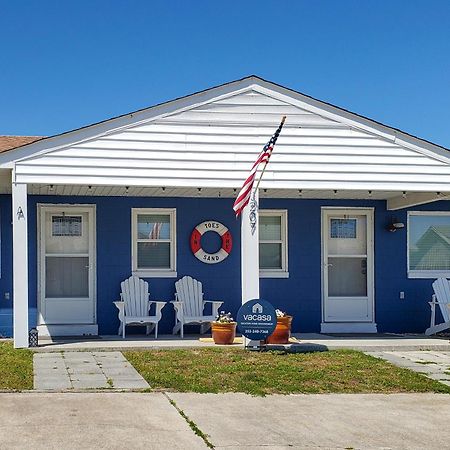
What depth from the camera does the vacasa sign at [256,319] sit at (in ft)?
35.3

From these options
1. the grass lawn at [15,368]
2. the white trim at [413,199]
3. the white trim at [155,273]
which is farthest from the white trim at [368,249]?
the grass lawn at [15,368]

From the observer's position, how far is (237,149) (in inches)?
451

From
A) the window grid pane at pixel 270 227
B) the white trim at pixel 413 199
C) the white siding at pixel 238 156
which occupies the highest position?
the white siding at pixel 238 156

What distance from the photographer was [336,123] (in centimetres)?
1173

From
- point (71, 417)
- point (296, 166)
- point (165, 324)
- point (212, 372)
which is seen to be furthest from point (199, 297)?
point (71, 417)

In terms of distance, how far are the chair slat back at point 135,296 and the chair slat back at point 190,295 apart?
0.55 m

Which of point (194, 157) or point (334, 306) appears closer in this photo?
point (194, 157)

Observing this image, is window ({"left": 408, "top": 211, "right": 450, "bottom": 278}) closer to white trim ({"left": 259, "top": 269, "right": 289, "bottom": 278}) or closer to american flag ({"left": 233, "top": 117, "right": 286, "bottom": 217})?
white trim ({"left": 259, "top": 269, "right": 289, "bottom": 278})

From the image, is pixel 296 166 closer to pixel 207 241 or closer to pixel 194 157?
pixel 194 157

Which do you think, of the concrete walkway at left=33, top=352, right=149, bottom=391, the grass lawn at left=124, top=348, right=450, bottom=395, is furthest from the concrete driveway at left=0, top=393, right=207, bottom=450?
the grass lawn at left=124, top=348, right=450, bottom=395

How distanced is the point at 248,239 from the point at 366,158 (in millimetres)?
2104

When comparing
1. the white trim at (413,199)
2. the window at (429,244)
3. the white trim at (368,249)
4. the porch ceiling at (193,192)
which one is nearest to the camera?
the porch ceiling at (193,192)

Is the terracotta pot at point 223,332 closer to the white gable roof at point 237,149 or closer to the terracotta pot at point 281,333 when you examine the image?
the terracotta pot at point 281,333

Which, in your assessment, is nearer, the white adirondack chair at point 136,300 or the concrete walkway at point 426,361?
the concrete walkway at point 426,361
